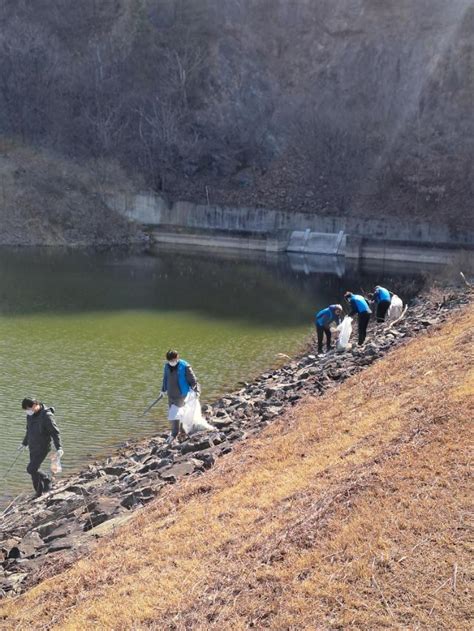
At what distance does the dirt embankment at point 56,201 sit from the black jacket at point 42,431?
157 feet

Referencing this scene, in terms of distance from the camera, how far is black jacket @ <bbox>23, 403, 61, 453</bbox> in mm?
11820

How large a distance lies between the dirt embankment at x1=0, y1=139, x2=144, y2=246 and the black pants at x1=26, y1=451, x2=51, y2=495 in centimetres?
4743

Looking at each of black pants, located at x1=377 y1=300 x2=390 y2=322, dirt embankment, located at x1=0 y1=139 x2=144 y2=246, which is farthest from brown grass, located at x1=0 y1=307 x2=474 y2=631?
dirt embankment, located at x1=0 y1=139 x2=144 y2=246

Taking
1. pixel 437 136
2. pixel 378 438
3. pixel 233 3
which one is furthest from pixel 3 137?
pixel 378 438

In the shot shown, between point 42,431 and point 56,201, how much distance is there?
5206cm

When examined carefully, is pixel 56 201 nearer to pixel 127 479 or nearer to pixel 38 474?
pixel 38 474

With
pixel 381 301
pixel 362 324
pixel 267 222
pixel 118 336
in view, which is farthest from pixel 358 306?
pixel 267 222

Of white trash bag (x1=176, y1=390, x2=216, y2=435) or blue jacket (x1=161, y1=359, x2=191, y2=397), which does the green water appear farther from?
blue jacket (x1=161, y1=359, x2=191, y2=397)

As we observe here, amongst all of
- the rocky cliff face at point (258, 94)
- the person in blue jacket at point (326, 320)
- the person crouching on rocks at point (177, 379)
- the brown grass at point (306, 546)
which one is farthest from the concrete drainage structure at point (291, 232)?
the brown grass at point (306, 546)

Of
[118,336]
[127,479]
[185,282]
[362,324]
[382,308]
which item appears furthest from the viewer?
[185,282]

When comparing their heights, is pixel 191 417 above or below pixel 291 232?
below

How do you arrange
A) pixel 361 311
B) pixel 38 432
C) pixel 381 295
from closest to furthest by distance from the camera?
pixel 38 432
pixel 361 311
pixel 381 295

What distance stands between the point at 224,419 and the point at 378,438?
20.1 ft

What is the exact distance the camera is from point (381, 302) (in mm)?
25000
